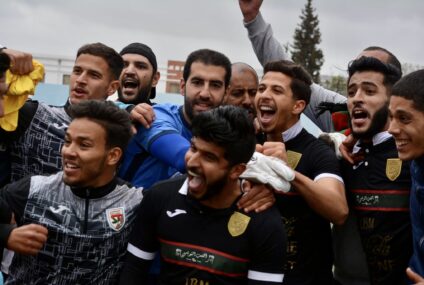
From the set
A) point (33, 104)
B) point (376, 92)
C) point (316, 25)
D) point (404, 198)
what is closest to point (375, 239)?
point (404, 198)

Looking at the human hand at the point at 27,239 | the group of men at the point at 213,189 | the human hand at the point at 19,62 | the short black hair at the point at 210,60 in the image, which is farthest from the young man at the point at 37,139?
the short black hair at the point at 210,60

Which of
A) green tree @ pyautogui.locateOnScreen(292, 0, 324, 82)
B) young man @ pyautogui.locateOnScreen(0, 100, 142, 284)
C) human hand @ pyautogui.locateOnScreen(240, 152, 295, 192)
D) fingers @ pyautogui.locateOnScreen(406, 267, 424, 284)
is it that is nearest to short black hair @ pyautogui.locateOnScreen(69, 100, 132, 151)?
young man @ pyautogui.locateOnScreen(0, 100, 142, 284)

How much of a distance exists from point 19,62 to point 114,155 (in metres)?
0.82

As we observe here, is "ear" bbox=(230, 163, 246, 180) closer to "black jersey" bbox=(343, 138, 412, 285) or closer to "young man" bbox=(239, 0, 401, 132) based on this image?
"black jersey" bbox=(343, 138, 412, 285)

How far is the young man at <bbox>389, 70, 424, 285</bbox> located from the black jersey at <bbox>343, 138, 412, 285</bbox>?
173 millimetres

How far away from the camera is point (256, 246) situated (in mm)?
2994

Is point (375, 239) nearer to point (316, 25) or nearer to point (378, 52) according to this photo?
point (378, 52)

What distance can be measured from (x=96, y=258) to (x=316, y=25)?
5367cm

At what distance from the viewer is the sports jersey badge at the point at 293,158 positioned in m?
3.61

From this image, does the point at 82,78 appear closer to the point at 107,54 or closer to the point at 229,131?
the point at 107,54

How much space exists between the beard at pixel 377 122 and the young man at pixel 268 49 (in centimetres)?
109

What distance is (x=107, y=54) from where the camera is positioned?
4.23 meters

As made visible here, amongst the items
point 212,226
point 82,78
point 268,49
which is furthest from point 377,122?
point 82,78

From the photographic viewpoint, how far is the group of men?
9.96ft
